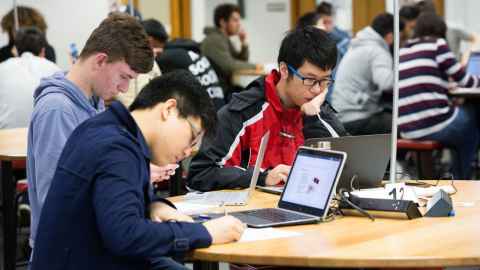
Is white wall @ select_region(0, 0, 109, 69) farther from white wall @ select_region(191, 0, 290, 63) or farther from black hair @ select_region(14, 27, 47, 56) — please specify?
white wall @ select_region(191, 0, 290, 63)

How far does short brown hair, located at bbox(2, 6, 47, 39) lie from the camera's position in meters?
6.16

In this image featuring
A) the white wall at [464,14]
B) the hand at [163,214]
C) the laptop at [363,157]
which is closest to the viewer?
the hand at [163,214]

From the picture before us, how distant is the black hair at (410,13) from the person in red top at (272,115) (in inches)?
179

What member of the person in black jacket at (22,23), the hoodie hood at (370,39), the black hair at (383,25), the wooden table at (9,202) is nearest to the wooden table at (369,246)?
the wooden table at (9,202)

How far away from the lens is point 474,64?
6906mm

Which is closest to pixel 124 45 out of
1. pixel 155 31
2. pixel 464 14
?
pixel 155 31

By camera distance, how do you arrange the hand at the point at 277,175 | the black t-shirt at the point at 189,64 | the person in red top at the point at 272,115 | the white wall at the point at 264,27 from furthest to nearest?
1. the white wall at the point at 264,27
2. the black t-shirt at the point at 189,64
3. the person in red top at the point at 272,115
4. the hand at the point at 277,175

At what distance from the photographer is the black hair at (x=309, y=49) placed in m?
3.02

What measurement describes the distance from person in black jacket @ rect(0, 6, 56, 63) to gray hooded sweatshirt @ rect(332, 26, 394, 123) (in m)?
2.09

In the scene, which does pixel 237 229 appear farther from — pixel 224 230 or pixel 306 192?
pixel 306 192

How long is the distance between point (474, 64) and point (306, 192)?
15.7 feet

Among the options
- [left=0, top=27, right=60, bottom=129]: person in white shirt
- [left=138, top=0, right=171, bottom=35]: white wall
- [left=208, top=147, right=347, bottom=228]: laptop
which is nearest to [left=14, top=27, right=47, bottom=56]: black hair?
[left=0, top=27, right=60, bottom=129]: person in white shirt

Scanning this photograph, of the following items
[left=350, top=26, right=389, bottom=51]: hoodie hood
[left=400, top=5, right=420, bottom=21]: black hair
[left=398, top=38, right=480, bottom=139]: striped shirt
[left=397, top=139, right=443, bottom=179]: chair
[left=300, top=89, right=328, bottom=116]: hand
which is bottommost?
[left=397, top=139, right=443, bottom=179]: chair

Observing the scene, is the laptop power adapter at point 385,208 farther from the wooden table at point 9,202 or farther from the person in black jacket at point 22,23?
the person in black jacket at point 22,23
